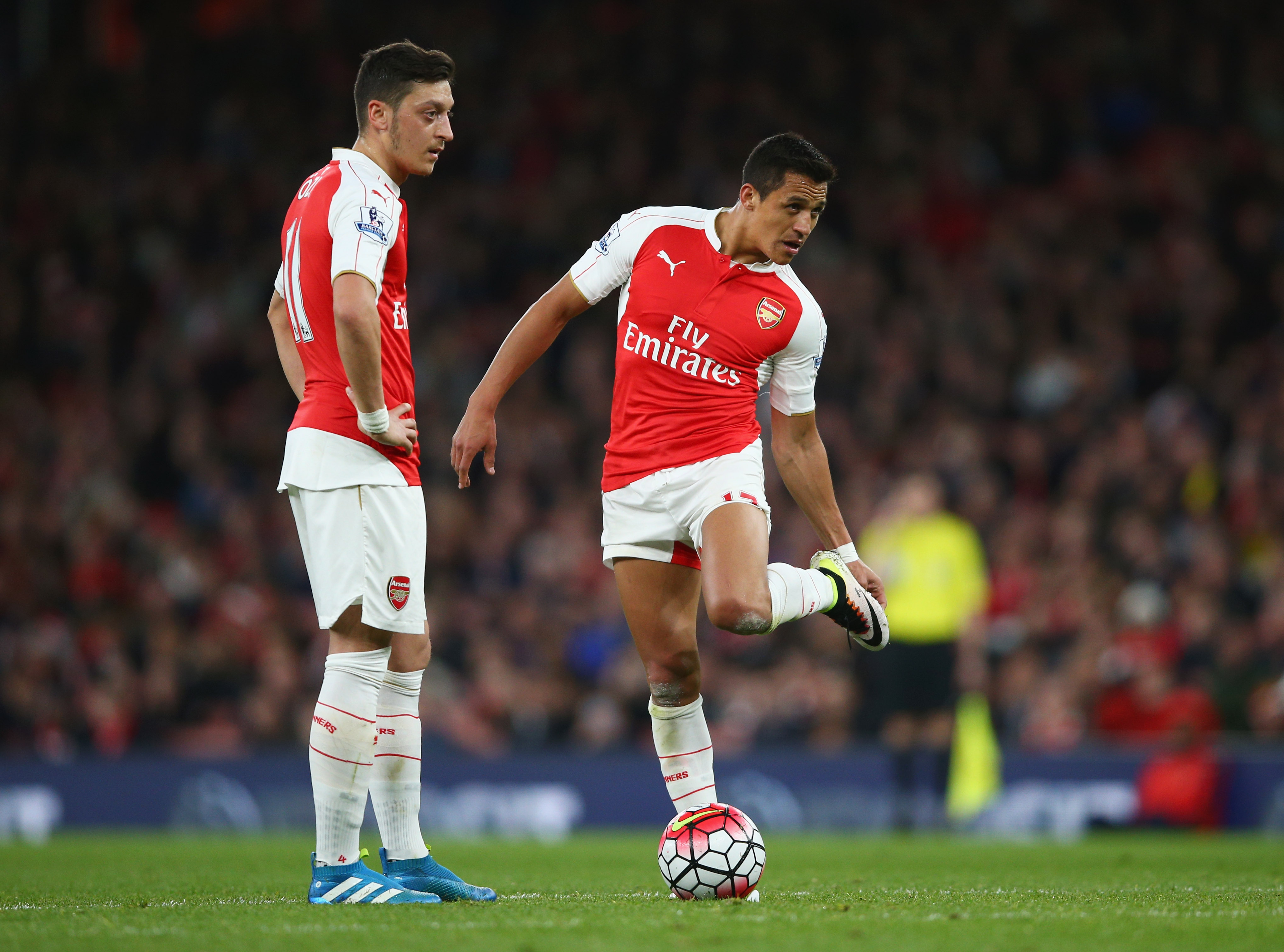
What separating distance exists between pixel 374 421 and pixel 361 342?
0.83ft

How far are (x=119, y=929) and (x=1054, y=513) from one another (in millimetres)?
9818

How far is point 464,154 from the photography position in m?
17.7

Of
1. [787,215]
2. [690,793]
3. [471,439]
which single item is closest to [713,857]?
[690,793]

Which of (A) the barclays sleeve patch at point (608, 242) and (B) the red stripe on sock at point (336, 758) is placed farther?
(A) the barclays sleeve patch at point (608, 242)

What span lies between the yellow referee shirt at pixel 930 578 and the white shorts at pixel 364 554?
19.0ft

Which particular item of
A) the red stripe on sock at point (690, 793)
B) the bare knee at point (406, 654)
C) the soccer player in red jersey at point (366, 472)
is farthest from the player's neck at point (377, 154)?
the red stripe on sock at point (690, 793)

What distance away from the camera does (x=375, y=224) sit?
481 cm

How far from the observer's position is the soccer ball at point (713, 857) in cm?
507

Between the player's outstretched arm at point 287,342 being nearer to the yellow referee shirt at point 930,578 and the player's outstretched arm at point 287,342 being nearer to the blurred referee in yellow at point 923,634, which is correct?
the yellow referee shirt at point 930,578

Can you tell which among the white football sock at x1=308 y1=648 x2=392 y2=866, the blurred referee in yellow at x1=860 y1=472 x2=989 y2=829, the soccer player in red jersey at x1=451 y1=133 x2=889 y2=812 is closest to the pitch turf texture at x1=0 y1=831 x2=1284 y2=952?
the white football sock at x1=308 y1=648 x2=392 y2=866

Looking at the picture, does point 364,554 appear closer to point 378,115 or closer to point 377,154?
point 377,154

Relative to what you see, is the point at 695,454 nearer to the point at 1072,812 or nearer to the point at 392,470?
the point at 392,470

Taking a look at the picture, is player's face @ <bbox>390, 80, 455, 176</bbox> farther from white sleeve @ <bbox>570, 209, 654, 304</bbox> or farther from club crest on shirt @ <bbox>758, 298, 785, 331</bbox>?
club crest on shirt @ <bbox>758, 298, 785, 331</bbox>

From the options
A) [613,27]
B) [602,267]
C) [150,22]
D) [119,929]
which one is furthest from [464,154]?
[119,929]
